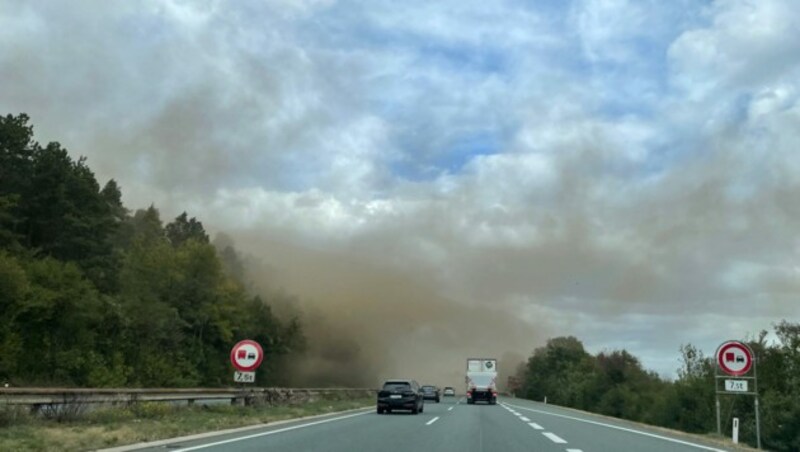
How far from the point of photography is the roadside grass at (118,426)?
1490cm

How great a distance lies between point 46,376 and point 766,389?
160 feet

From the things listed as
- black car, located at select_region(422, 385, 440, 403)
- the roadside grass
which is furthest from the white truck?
the roadside grass

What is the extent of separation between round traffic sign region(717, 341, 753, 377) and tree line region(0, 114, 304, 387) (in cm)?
4527

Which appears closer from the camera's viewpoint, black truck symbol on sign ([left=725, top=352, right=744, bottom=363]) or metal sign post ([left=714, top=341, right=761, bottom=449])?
metal sign post ([left=714, top=341, right=761, bottom=449])

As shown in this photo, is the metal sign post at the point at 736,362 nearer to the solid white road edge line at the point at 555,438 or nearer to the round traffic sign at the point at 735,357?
the round traffic sign at the point at 735,357

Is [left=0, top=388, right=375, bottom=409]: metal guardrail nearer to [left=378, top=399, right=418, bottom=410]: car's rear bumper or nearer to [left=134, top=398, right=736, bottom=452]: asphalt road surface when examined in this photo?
[left=134, top=398, right=736, bottom=452]: asphalt road surface

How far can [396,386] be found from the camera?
3541cm

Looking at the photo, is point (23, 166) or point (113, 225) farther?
point (113, 225)

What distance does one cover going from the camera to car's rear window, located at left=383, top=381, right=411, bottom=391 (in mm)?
35188

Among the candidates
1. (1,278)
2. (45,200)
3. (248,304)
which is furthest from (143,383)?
(248,304)

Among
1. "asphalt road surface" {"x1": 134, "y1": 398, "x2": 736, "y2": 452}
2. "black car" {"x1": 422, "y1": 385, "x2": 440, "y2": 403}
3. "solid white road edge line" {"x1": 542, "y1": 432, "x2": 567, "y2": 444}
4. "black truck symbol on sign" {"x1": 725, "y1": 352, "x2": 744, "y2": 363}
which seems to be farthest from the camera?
"black car" {"x1": 422, "y1": 385, "x2": 440, "y2": 403}

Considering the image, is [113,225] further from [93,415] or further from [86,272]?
[93,415]

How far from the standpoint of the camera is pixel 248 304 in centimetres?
10656

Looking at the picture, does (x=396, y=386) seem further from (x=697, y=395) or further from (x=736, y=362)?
(x=697, y=395)
